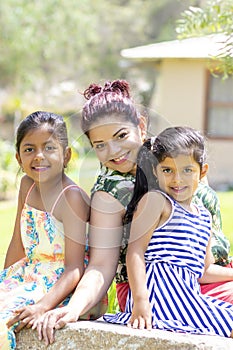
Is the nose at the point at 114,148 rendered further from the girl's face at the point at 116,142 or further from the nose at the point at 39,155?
the nose at the point at 39,155

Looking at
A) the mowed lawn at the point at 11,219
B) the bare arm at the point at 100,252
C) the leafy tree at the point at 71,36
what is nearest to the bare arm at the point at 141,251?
the bare arm at the point at 100,252

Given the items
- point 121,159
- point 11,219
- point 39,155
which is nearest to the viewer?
point 121,159

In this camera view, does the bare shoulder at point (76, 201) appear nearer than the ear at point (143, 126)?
Yes

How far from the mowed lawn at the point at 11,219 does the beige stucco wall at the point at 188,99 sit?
8.56 feet

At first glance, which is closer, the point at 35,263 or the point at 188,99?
the point at 35,263

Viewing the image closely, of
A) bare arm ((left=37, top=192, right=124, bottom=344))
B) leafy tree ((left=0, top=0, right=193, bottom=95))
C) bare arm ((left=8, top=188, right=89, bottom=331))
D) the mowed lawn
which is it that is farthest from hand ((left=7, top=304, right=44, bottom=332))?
leafy tree ((left=0, top=0, right=193, bottom=95))

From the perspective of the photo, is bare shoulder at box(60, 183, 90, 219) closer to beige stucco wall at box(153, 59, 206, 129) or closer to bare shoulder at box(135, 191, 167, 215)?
bare shoulder at box(135, 191, 167, 215)

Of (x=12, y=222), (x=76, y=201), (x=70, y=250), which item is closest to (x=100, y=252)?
(x=70, y=250)

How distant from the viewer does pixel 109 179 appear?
10.7 ft

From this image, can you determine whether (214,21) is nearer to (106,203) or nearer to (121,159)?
(121,159)

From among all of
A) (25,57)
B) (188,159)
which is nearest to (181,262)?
(188,159)

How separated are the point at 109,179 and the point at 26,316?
28.1 inches

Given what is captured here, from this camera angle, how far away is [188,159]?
3156mm

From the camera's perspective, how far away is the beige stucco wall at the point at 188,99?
14812 millimetres
